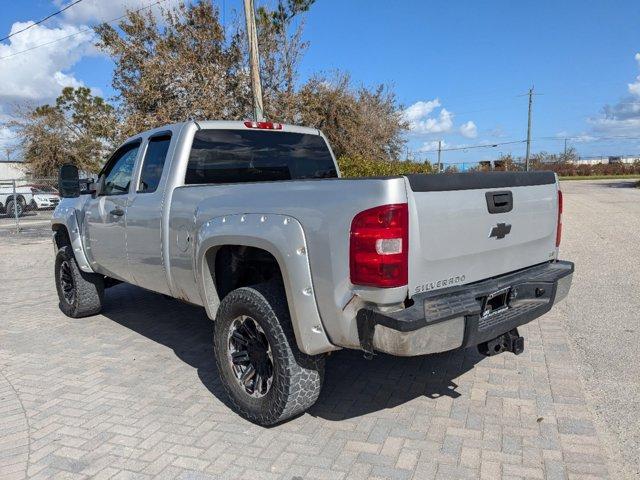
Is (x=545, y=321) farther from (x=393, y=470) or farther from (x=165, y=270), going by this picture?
(x=165, y=270)

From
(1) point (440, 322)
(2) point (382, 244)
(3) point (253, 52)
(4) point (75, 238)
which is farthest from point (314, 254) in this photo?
(3) point (253, 52)

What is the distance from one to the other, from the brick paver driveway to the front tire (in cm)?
20

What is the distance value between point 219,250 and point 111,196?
6.16ft

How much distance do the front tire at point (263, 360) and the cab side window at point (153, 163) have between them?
1473 millimetres

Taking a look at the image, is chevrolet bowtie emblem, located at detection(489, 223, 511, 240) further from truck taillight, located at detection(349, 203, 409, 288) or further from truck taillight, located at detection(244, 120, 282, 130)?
truck taillight, located at detection(244, 120, 282, 130)

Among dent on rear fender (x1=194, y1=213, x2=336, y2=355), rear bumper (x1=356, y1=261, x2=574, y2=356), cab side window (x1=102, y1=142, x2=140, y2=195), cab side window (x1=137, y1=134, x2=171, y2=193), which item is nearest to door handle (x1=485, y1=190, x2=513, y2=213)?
rear bumper (x1=356, y1=261, x2=574, y2=356)

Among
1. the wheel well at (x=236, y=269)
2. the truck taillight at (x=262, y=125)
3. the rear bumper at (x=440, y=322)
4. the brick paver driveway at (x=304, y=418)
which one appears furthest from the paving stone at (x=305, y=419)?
the truck taillight at (x=262, y=125)

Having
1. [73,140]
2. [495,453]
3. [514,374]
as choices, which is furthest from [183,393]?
[73,140]

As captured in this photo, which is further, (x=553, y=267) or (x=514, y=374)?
(x=514, y=374)

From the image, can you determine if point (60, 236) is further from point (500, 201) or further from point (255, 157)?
point (500, 201)

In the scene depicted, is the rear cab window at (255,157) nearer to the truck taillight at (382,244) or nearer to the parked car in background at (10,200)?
the truck taillight at (382,244)

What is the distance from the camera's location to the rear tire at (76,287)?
5.88 meters

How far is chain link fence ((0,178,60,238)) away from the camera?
18.9m

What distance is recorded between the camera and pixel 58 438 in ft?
10.9
